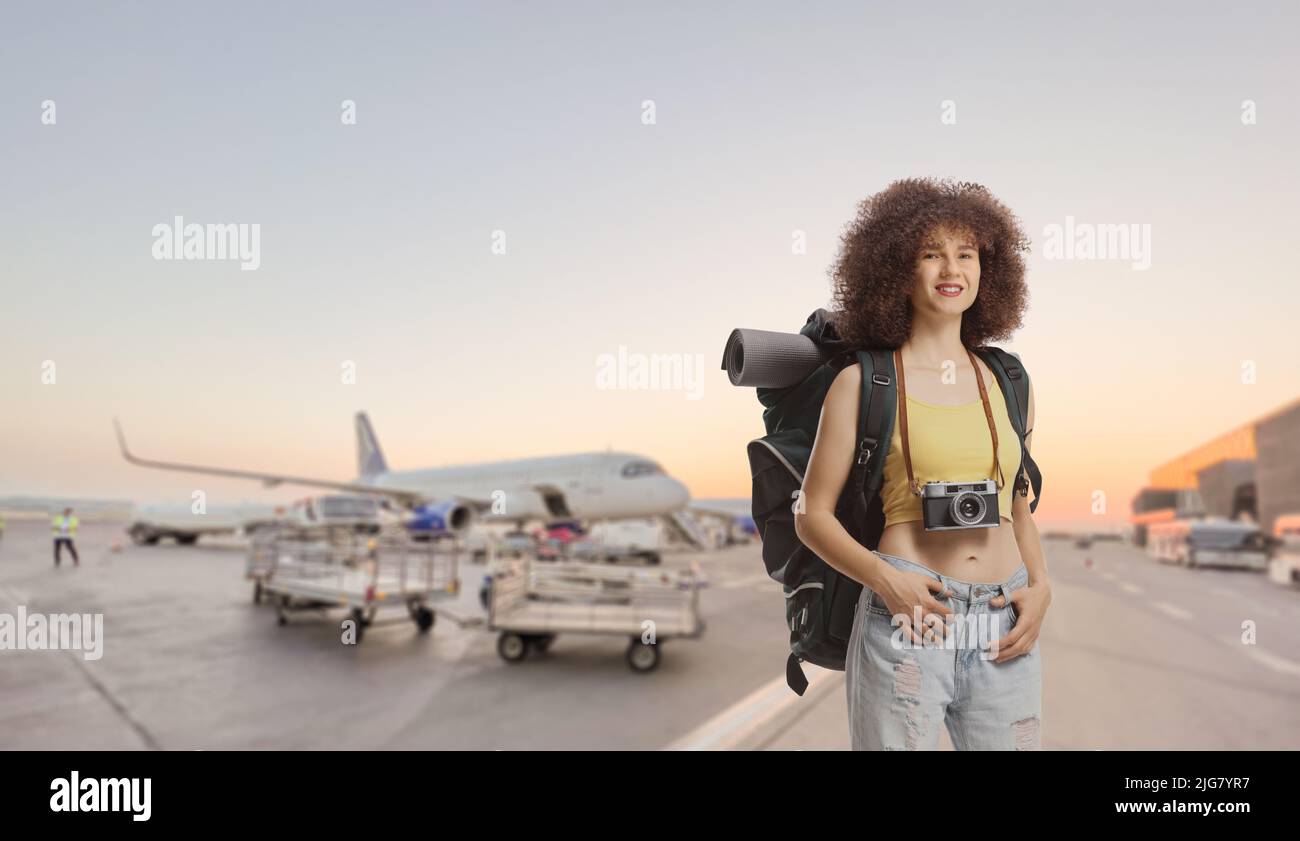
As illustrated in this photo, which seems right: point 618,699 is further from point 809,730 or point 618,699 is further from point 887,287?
point 887,287

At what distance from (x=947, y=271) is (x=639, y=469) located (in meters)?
46.4

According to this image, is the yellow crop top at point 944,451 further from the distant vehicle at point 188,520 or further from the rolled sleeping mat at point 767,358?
the distant vehicle at point 188,520

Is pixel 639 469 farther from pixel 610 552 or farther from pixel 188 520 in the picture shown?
pixel 188 520

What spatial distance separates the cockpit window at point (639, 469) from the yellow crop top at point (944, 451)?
45.9m

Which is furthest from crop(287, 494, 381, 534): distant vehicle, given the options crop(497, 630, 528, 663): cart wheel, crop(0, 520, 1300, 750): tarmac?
crop(497, 630, 528, 663): cart wheel

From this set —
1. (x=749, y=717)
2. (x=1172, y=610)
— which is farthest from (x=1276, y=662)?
(x=749, y=717)

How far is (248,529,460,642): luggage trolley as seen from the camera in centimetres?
2773

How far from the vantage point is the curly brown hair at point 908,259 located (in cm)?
139

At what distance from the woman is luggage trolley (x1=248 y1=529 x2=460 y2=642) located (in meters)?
26.5

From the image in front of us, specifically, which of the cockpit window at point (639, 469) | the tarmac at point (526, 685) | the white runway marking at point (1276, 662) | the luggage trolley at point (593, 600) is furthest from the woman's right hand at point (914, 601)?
the cockpit window at point (639, 469)

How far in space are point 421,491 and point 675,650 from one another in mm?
34854

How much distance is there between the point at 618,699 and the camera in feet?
85.1

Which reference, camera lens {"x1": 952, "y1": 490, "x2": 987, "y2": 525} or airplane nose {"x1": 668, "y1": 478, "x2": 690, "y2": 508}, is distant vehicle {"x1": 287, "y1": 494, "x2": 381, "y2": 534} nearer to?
airplane nose {"x1": 668, "y1": 478, "x2": 690, "y2": 508}
